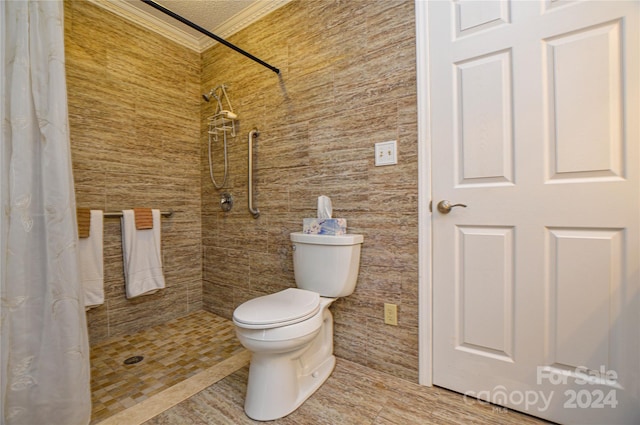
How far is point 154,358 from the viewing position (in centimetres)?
178

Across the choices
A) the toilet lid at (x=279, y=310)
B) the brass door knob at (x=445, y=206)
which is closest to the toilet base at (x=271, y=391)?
the toilet lid at (x=279, y=310)

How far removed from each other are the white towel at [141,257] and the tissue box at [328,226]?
128cm

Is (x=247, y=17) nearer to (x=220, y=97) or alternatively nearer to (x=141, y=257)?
(x=220, y=97)

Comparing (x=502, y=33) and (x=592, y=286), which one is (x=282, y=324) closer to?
(x=592, y=286)

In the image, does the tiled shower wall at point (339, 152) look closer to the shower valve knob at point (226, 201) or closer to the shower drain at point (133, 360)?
the shower valve knob at point (226, 201)

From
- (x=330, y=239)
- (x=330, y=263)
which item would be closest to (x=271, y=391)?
(x=330, y=263)

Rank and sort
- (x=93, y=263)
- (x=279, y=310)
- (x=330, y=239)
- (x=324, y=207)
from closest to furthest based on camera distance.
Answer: (x=279, y=310)
(x=330, y=239)
(x=324, y=207)
(x=93, y=263)

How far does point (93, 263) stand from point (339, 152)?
1.68m

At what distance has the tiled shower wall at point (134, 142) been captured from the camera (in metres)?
1.93

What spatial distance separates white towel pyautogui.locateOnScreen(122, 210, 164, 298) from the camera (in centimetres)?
207

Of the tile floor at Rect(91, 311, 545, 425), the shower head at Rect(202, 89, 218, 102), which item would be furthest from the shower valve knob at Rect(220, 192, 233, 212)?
the tile floor at Rect(91, 311, 545, 425)

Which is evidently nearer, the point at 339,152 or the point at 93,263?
the point at 339,152

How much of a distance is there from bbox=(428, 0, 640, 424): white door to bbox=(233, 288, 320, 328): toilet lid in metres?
0.62

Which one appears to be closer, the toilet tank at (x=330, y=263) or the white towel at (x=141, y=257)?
the toilet tank at (x=330, y=263)
